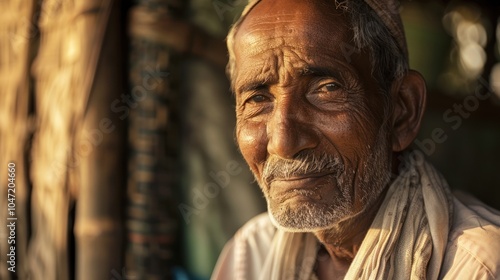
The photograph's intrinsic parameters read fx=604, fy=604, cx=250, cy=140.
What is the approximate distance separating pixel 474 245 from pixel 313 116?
1.84 ft

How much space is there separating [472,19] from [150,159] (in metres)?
2.22

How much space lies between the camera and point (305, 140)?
170 centimetres

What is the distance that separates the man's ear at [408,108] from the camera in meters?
1.90

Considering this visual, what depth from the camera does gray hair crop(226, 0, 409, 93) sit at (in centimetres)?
178

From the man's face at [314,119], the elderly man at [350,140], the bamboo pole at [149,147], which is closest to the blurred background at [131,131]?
the bamboo pole at [149,147]

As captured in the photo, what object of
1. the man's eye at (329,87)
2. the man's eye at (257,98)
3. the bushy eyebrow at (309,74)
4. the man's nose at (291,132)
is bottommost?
the man's nose at (291,132)

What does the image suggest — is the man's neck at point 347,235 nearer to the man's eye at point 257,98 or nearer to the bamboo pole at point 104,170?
the man's eye at point 257,98

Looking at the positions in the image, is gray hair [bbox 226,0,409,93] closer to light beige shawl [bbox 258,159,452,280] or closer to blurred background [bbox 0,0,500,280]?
light beige shawl [bbox 258,159,452,280]

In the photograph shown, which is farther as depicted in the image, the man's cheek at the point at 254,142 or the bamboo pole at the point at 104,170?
the bamboo pole at the point at 104,170

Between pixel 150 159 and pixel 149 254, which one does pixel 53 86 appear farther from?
pixel 149 254

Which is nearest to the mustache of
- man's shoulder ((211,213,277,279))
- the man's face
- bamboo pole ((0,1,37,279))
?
the man's face

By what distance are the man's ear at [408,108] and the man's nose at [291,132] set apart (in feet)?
1.09

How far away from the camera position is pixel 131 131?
2.79 metres

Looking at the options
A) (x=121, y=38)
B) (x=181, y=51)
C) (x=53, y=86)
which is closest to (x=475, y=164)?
(x=181, y=51)
